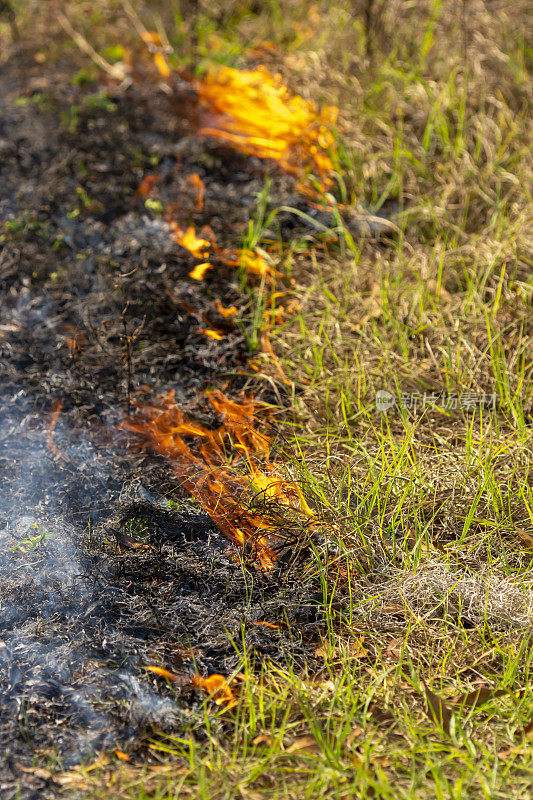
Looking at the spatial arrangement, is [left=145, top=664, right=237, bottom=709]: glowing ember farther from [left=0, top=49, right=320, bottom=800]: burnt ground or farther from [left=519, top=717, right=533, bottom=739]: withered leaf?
[left=519, top=717, right=533, bottom=739]: withered leaf

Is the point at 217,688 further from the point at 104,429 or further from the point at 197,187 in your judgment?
the point at 197,187

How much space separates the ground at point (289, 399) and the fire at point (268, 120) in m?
0.10

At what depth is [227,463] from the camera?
2455 mm

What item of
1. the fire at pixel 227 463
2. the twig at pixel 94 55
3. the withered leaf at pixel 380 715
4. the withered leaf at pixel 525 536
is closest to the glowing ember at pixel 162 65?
the twig at pixel 94 55

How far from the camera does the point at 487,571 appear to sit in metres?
2.15

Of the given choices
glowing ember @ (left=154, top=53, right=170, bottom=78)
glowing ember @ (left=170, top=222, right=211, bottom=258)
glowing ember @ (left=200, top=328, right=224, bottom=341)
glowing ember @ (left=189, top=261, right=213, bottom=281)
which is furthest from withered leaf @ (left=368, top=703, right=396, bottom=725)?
glowing ember @ (left=154, top=53, right=170, bottom=78)

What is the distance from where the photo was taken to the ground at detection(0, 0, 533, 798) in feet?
5.98

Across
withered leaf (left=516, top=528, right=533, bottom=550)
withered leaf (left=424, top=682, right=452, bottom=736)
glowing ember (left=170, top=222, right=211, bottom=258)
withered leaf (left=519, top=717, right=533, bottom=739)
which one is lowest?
withered leaf (left=424, top=682, right=452, bottom=736)

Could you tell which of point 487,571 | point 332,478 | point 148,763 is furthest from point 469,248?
point 148,763

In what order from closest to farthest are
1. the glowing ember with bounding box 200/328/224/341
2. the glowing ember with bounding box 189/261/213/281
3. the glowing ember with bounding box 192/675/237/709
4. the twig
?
the glowing ember with bounding box 192/675/237/709 < the glowing ember with bounding box 200/328/224/341 < the glowing ember with bounding box 189/261/213/281 < the twig

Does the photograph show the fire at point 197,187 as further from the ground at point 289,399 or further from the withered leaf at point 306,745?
the withered leaf at point 306,745

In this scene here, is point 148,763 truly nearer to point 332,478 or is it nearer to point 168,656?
point 168,656

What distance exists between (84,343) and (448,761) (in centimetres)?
192

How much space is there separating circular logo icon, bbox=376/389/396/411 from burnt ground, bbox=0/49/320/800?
1.74 ft
